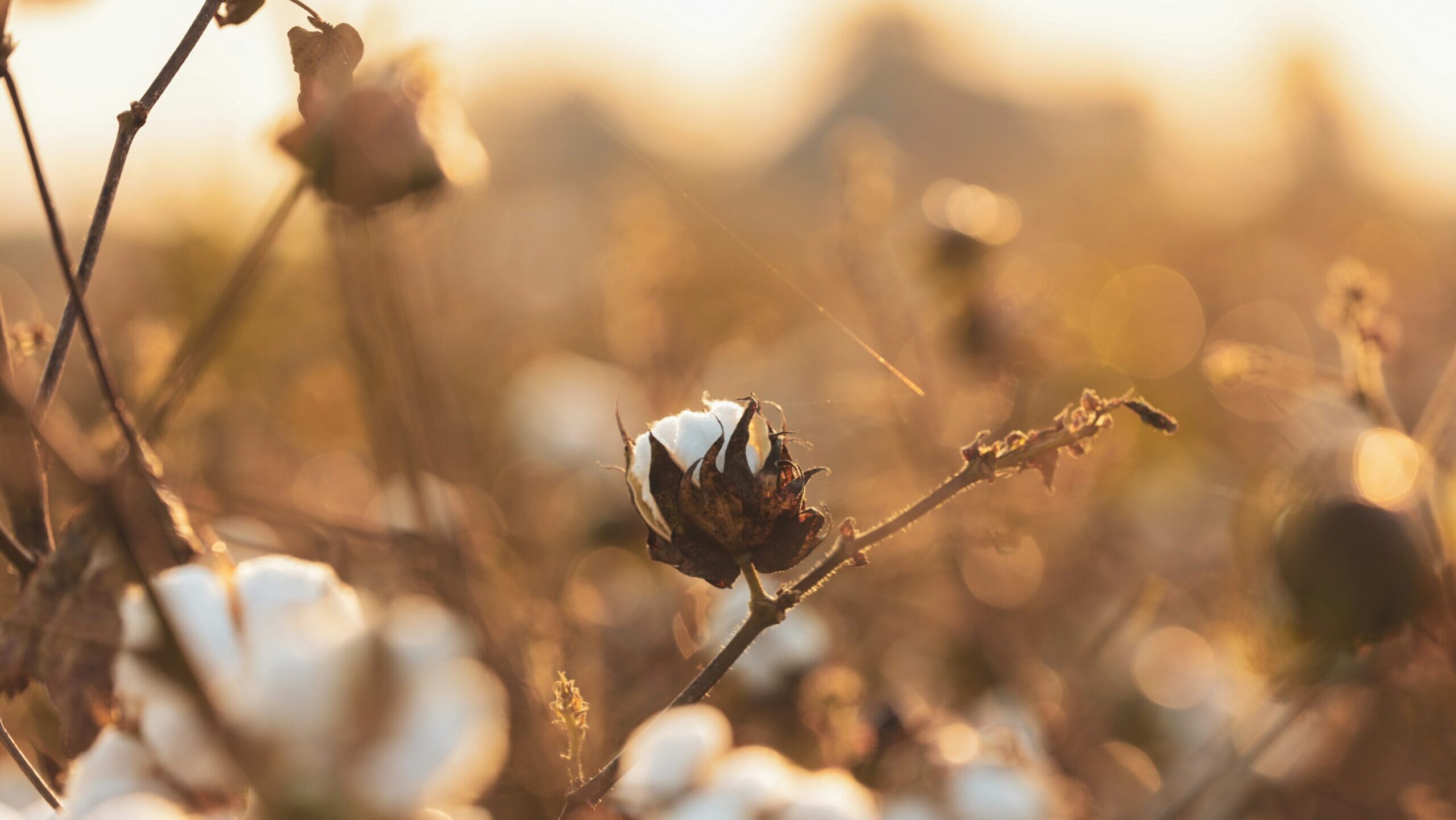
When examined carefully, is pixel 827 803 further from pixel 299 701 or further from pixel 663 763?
pixel 299 701

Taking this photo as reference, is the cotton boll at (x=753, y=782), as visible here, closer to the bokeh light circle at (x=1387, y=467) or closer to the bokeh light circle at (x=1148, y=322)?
the bokeh light circle at (x=1387, y=467)

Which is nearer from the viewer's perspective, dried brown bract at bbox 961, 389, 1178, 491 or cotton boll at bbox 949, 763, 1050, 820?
dried brown bract at bbox 961, 389, 1178, 491

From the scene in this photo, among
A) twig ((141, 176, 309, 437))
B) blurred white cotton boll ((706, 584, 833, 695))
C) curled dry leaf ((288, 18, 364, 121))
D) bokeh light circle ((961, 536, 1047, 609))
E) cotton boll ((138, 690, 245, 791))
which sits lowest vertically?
bokeh light circle ((961, 536, 1047, 609))

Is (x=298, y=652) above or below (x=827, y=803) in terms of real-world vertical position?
above

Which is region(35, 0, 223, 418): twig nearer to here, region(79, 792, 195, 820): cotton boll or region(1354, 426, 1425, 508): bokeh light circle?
region(79, 792, 195, 820): cotton boll

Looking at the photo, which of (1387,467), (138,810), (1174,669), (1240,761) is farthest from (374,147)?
(1174,669)

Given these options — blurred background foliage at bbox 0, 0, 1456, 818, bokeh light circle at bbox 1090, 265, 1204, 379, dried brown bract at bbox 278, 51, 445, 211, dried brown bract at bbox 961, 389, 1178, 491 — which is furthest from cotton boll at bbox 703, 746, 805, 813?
bokeh light circle at bbox 1090, 265, 1204, 379
